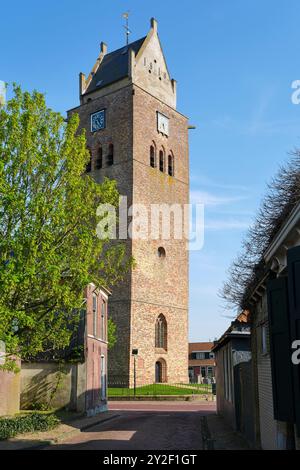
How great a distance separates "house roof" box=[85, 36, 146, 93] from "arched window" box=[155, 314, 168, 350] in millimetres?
22960

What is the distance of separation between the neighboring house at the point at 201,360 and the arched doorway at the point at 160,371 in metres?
41.1

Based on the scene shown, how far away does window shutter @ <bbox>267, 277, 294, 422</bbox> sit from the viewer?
800 cm

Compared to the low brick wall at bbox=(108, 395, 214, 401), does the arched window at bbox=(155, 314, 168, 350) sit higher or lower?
higher

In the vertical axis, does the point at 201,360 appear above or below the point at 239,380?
above

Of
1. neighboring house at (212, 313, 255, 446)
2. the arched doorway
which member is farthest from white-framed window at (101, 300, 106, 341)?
the arched doorway

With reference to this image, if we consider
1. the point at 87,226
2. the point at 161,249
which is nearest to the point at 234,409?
the point at 87,226

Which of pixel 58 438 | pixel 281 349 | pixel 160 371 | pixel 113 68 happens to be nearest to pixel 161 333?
pixel 160 371

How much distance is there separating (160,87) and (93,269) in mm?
40927

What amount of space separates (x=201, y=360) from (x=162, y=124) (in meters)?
48.9

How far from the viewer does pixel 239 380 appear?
1708cm

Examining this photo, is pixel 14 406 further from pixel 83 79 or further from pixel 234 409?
pixel 83 79

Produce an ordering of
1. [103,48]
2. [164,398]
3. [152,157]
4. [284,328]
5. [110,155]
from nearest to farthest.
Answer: [284,328] → [164,398] → [110,155] → [152,157] → [103,48]

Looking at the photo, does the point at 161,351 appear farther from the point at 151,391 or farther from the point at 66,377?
the point at 66,377

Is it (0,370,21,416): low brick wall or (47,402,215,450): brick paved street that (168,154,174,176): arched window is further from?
(0,370,21,416): low brick wall
